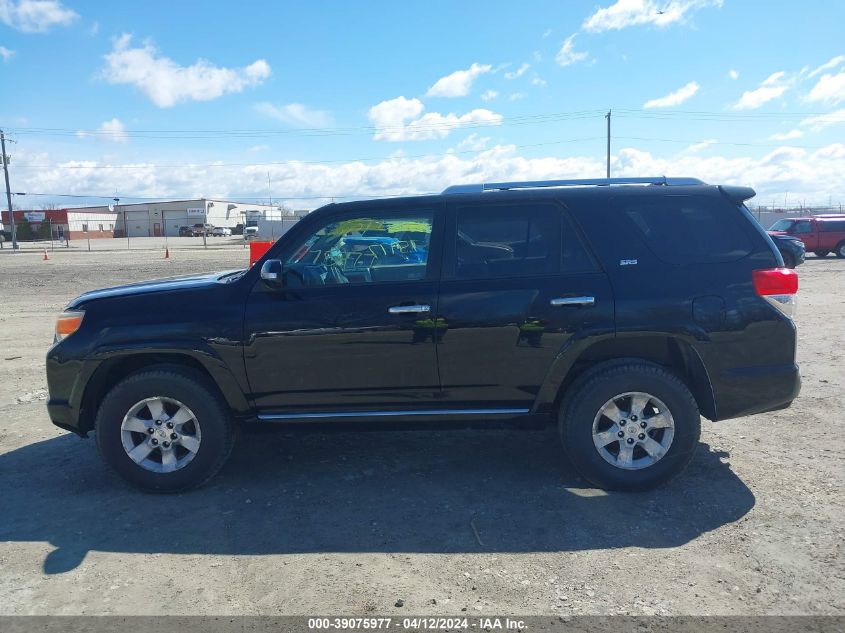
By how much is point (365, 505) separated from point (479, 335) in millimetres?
1297

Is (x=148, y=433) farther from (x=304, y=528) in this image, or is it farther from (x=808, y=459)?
(x=808, y=459)

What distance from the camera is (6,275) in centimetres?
2225

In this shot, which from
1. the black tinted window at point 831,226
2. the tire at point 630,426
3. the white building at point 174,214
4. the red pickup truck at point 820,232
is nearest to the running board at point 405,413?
the tire at point 630,426

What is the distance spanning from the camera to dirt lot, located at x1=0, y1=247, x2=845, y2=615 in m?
3.19

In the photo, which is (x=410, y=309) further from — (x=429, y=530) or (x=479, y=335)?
(x=429, y=530)

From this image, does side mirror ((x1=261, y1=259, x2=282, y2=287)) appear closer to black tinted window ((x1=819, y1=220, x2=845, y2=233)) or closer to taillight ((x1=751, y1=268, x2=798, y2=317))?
taillight ((x1=751, y1=268, x2=798, y2=317))

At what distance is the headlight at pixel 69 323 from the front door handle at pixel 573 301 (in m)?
3.10

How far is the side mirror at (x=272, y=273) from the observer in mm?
4223

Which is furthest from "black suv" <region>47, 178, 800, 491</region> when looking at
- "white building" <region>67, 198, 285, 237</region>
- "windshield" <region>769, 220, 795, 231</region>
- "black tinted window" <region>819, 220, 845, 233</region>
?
"white building" <region>67, 198, 285, 237</region>

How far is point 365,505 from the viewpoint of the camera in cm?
419

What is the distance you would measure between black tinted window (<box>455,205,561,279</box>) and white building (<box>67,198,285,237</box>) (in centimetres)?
8883

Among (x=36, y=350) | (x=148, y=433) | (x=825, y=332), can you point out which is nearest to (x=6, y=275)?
(x=36, y=350)

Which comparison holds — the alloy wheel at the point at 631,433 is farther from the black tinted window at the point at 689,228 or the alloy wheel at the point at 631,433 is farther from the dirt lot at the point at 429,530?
the black tinted window at the point at 689,228

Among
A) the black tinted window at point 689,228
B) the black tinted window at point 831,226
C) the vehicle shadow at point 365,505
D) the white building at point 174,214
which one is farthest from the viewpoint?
the white building at point 174,214
